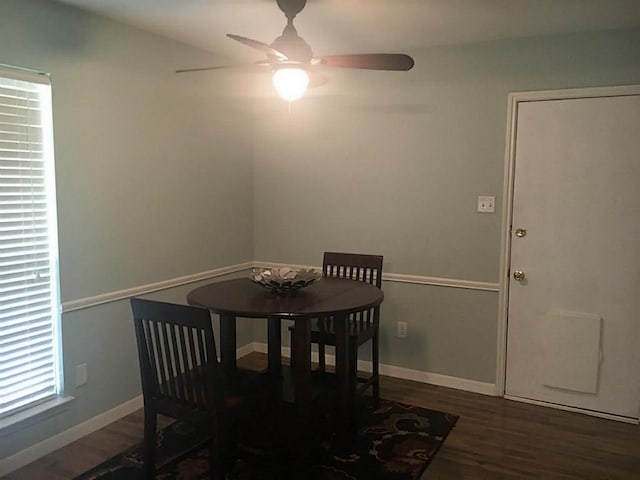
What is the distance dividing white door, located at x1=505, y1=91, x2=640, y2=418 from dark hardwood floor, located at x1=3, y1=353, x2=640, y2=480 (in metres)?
0.23

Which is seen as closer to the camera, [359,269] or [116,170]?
[116,170]

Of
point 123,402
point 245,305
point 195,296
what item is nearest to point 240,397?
point 245,305

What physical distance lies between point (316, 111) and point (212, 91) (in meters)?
0.78

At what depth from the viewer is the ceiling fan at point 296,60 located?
237cm

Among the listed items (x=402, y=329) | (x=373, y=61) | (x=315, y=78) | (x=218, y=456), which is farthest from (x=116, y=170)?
(x=402, y=329)

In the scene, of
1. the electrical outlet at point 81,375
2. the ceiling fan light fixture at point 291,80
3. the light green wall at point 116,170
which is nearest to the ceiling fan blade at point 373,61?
the ceiling fan light fixture at point 291,80

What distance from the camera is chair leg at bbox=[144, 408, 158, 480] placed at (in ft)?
7.53

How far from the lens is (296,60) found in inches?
94.3

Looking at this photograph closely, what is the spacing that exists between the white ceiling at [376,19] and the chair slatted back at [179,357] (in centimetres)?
157

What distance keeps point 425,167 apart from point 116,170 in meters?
2.00

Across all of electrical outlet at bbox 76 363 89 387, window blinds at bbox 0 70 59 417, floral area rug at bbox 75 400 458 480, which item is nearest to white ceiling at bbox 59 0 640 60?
window blinds at bbox 0 70 59 417

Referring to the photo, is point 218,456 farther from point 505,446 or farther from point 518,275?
point 518,275

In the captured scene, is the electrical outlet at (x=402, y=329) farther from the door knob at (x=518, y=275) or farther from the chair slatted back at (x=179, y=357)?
the chair slatted back at (x=179, y=357)

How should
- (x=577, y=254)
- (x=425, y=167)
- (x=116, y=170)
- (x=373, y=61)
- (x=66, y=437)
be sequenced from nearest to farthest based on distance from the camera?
1. (x=373, y=61)
2. (x=66, y=437)
3. (x=116, y=170)
4. (x=577, y=254)
5. (x=425, y=167)
